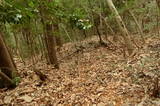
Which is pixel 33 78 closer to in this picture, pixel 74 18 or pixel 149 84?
pixel 74 18

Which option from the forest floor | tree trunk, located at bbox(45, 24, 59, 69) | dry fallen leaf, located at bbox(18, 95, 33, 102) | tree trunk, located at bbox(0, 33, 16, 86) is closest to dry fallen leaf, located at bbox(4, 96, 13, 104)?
the forest floor

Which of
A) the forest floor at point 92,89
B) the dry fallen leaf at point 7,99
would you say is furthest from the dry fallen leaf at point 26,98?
the dry fallen leaf at point 7,99

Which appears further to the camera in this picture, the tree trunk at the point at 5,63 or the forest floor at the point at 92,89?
the tree trunk at the point at 5,63

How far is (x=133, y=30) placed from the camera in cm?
2011

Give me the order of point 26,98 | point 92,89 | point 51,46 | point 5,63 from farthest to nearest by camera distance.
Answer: point 51,46
point 5,63
point 92,89
point 26,98

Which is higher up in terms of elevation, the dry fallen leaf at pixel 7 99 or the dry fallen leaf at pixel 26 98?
the dry fallen leaf at pixel 7 99

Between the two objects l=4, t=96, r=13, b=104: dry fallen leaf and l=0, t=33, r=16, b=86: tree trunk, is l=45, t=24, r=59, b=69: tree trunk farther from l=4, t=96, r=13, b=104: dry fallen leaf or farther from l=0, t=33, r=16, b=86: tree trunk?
l=4, t=96, r=13, b=104: dry fallen leaf

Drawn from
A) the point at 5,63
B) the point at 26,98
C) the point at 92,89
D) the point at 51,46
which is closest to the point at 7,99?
the point at 26,98

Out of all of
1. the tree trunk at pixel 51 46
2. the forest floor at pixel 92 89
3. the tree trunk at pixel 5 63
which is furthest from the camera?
the tree trunk at pixel 51 46

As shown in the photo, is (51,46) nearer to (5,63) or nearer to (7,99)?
(5,63)

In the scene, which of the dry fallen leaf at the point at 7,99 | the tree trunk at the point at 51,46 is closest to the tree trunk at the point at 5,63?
the dry fallen leaf at the point at 7,99

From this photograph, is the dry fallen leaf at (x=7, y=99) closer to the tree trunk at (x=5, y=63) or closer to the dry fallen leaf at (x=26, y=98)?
the dry fallen leaf at (x=26, y=98)

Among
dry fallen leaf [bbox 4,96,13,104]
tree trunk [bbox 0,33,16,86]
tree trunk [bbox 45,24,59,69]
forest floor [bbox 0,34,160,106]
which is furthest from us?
tree trunk [bbox 45,24,59,69]

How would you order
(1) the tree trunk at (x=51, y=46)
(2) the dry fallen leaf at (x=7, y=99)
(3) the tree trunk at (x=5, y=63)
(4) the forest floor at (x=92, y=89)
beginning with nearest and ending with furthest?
(4) the forest floor at (x=92, y=89) → (2) the dry fallen leaf at (x=7, y=99) → (3) the tree trunk at (x=5, y=63) → (1) the tree trunk at (x=51, y=46)
